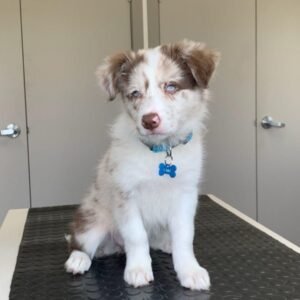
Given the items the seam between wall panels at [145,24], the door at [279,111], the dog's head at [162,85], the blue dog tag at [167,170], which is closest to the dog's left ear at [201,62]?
the dog's head at [162,85]

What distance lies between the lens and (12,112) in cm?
346

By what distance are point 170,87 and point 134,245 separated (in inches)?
18.9

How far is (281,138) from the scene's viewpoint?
3.79 m

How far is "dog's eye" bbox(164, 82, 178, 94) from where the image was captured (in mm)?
1448

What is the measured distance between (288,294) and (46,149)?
2479 millimetres

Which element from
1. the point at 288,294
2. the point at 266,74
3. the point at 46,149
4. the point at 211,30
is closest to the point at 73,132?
the point at 46,149

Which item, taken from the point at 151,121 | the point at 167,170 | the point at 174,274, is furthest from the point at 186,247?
the point at 151,121

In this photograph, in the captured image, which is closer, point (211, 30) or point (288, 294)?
point (288, 294)

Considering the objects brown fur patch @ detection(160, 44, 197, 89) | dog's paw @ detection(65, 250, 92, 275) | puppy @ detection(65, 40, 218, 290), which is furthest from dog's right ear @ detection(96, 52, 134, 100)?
dog's paw @ detection(65, 250, 92, 275)

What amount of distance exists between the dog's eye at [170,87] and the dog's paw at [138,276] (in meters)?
0.52

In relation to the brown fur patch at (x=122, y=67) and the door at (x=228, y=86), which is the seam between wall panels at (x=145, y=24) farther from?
the brown fur patch at (x=122, y=67)

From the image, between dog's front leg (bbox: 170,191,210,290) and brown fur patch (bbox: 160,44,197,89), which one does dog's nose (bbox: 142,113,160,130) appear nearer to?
brown fur patch (bbox: 160,44,197,89)

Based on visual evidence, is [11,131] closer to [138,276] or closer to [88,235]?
[88,235]

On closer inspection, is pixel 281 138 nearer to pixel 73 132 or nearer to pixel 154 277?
pixel 73 132
